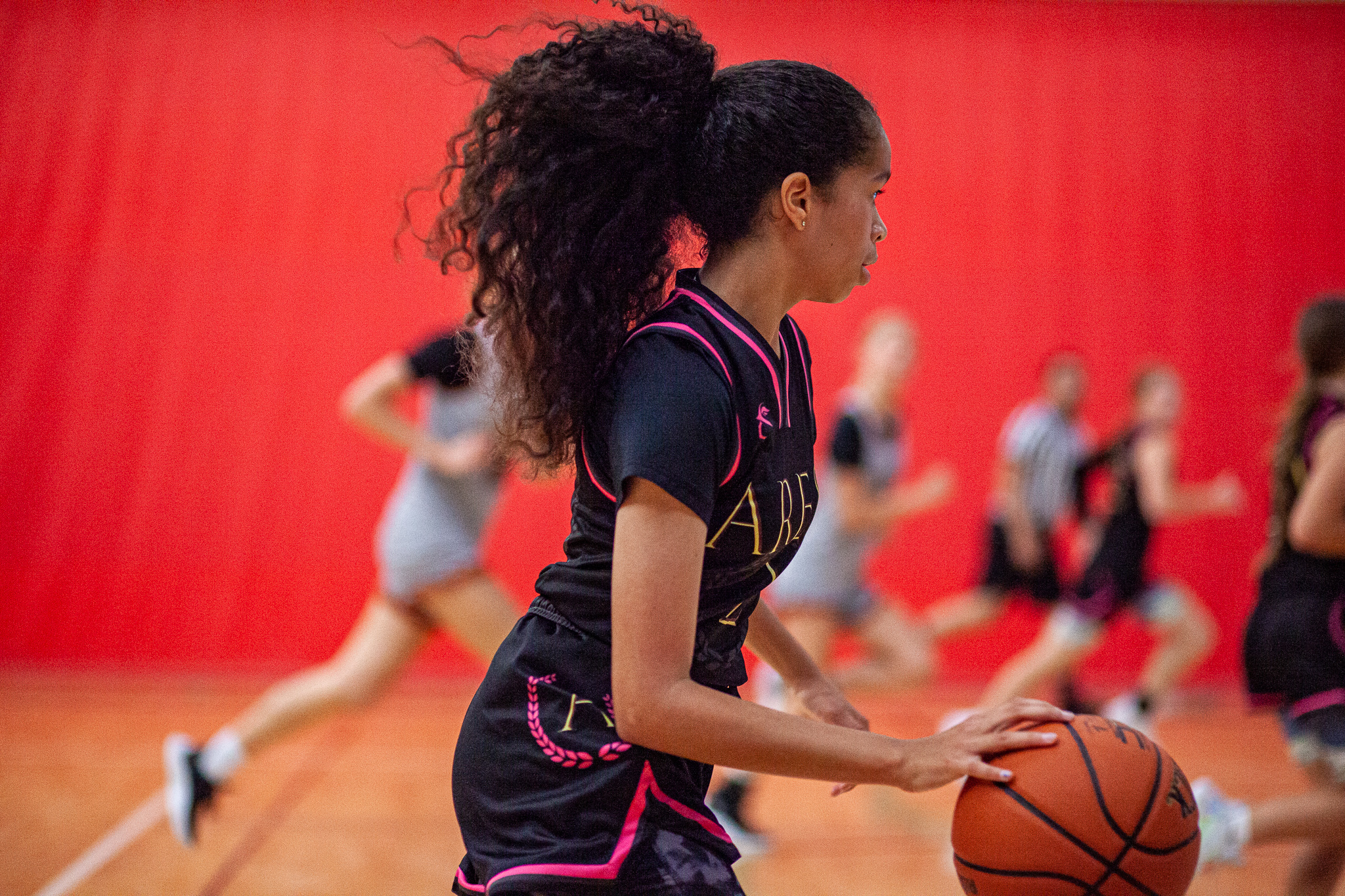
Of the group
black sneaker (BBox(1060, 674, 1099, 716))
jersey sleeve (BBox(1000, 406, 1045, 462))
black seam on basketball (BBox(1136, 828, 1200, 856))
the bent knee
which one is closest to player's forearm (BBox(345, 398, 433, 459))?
the bent knee

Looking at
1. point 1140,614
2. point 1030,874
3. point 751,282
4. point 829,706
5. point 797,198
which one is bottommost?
point 1140,614

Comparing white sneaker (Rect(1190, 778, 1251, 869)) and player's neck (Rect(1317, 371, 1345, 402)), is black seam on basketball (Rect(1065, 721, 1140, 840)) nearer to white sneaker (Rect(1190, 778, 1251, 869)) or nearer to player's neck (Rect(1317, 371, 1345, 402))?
white sneaker (Rect(1190, 778, 1251, 869))

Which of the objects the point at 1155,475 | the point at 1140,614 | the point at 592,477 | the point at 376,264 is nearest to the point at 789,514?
the point at 592,477

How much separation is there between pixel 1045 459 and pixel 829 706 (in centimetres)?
440

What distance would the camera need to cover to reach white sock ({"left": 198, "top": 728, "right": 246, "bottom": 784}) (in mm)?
3496

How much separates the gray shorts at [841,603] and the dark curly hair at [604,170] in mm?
2865

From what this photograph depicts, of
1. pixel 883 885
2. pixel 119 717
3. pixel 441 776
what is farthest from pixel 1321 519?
pixel 119 717

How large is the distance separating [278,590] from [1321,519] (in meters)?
5.60

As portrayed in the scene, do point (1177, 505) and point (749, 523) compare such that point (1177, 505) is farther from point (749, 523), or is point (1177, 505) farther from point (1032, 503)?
point (749, 523)

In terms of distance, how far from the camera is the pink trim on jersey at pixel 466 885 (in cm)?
143

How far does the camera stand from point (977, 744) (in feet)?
4.23

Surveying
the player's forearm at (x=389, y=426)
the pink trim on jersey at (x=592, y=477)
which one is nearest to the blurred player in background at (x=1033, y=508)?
the player's forearm at (x=389, y=426)

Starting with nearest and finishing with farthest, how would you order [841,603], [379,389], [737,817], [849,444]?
[379,389] < [737,817] < [849,444] < [841,603]

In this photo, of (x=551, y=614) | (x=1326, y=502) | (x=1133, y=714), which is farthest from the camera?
(x=1133, y=714)
